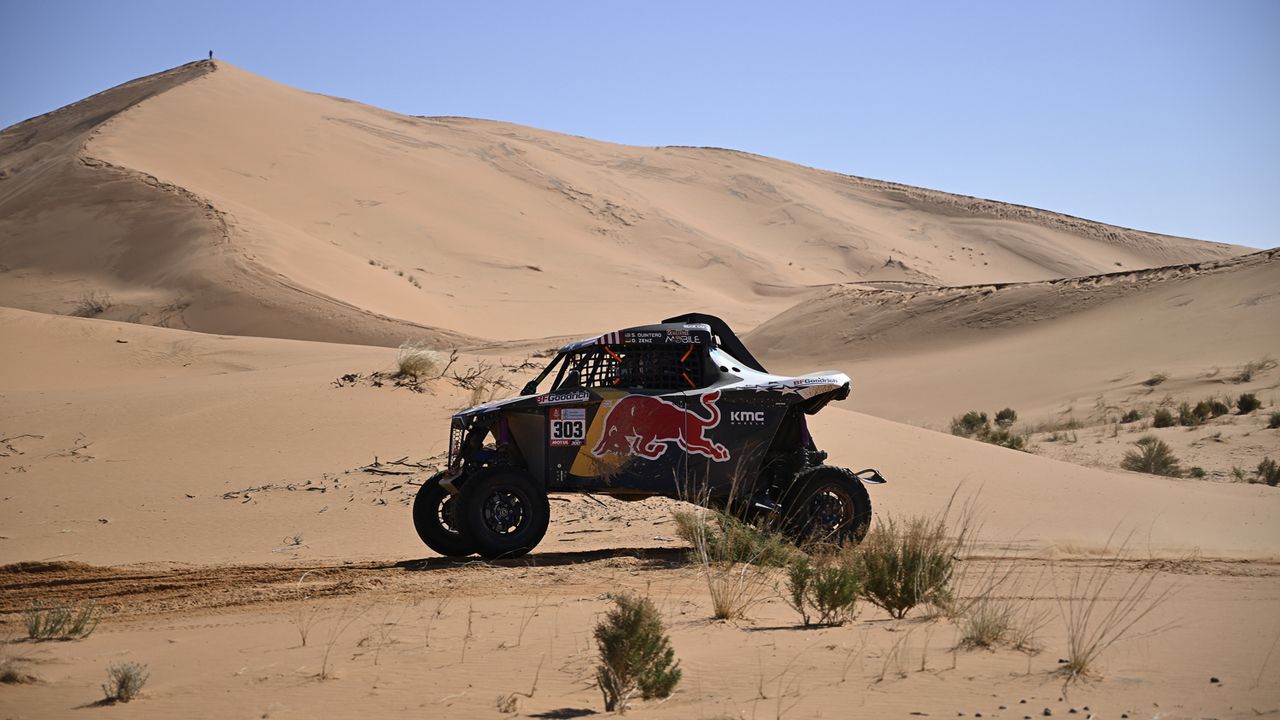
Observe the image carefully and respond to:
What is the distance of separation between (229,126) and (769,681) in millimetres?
54823

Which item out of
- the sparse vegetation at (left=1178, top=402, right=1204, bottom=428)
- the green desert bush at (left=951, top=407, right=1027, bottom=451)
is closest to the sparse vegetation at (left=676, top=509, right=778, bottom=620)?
the green desert bush at (left=951, top=407, right=1027, bottom=451)

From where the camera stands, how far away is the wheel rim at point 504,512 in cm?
969

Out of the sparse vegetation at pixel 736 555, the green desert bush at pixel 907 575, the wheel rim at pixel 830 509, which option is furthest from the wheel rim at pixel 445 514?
the green desert bush at pixel 907 575

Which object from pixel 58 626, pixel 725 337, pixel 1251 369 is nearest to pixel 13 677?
pixel 58 626

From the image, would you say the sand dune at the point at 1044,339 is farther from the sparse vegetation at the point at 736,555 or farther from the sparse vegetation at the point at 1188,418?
the sparse vegetation at the point at 736,555

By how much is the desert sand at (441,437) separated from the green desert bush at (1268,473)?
0.60 meters

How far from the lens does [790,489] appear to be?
396 inches

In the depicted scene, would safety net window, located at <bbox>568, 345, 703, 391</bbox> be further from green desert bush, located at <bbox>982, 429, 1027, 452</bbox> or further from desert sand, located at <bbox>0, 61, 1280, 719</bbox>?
green desert bush, located at <bbox>982, 429, 1027, 452</bbox>

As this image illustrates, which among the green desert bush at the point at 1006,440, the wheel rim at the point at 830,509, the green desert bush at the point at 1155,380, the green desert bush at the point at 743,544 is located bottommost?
the green desert bush at the point at 743,544

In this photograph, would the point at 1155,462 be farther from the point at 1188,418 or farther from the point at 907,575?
the point at 907,575

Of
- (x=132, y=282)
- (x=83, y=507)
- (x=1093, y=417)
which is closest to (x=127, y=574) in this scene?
(x=83, y=507)

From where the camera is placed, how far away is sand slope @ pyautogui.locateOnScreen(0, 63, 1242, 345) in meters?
38.0

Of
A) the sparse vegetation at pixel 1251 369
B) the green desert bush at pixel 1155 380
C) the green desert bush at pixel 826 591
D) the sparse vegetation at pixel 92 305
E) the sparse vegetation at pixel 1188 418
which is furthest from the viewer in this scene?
the sparse vegetation at pixel 92 305

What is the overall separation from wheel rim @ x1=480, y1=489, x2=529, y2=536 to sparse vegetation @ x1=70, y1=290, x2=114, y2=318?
29.5 metres
